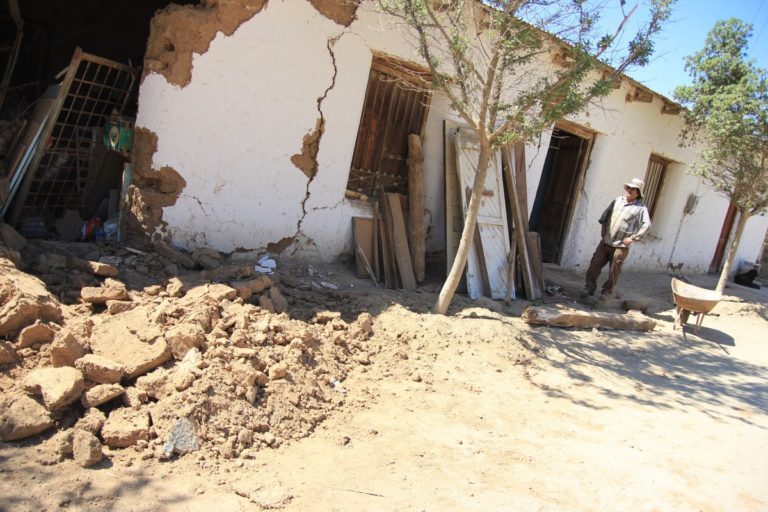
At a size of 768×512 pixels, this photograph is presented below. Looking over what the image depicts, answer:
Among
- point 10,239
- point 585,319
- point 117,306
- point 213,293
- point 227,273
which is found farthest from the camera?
point 585,319

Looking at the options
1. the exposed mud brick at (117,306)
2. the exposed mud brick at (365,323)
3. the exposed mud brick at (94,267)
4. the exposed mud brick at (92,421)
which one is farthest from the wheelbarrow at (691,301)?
the exposed mud brick at (92,421)

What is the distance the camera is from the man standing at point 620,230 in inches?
288

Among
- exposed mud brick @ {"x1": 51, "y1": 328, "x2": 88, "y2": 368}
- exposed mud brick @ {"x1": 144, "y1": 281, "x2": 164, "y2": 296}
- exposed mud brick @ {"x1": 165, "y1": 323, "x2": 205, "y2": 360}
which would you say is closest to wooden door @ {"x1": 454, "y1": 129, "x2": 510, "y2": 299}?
exposed mud brick @ {"x1": 144, "y1": 281, "x2": 164, "y2": 296}

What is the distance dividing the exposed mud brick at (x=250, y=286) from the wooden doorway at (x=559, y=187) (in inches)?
249

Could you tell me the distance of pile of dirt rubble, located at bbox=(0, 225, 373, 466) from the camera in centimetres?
284

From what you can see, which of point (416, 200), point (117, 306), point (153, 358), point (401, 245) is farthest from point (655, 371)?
point (117, 306)

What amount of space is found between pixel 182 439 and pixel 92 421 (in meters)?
0.46

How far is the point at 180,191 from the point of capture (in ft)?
16.8

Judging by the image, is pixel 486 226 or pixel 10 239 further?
pixel 486 226

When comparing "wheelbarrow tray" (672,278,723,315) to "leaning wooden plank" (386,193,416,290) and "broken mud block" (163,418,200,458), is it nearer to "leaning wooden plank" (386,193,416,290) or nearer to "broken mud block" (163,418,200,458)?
"leaning wooden plank" (386,193,416,290)

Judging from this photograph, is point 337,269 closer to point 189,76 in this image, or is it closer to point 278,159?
point 278,159

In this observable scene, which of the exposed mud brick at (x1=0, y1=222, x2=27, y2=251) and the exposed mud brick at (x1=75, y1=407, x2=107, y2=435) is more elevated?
the exposed mud brick at (x1=0, y1=222, x2=27, y2=251)

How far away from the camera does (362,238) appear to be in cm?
642

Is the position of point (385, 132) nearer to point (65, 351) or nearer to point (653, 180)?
point (65, 351)
